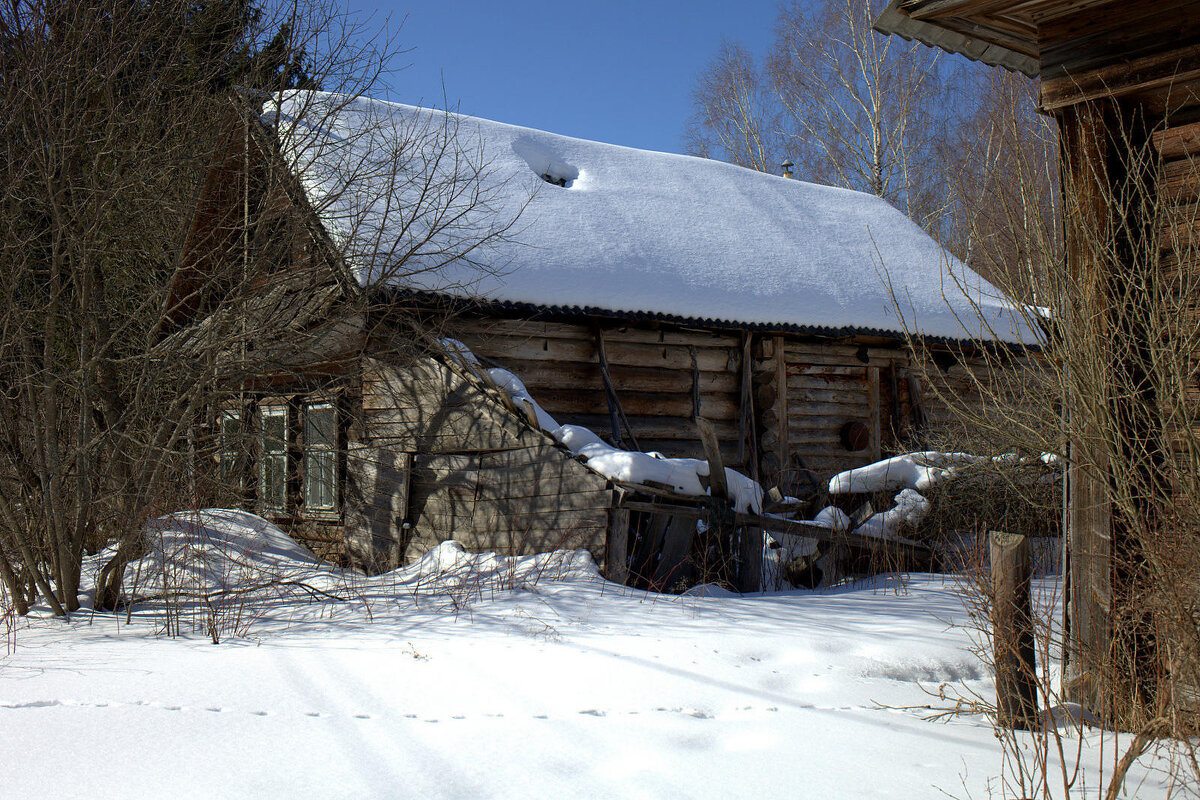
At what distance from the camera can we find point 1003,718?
3.40 meters

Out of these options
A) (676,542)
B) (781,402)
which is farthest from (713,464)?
(781,402)

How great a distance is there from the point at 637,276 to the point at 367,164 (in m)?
3.30

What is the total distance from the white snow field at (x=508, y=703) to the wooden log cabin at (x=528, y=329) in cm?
167

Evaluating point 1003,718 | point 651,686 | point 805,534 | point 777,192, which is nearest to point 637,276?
point 805,534

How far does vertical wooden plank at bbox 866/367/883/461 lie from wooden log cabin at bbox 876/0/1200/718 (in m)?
7.74

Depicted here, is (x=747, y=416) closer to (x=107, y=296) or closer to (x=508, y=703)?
(x=107, y=296)

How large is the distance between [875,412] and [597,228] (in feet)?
14.1

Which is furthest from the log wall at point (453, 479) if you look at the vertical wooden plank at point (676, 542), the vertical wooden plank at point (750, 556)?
the vertical wooden plank at point (750, 556)

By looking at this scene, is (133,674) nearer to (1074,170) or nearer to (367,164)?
(1074,170)

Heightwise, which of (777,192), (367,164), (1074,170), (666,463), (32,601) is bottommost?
(32,601)

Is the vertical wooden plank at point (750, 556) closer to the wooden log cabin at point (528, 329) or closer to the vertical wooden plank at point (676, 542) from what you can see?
the wooden log cabin at point (528, 329)

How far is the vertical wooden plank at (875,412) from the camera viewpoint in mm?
11961

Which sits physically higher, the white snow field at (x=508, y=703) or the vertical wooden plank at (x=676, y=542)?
the vertical wooden plank at (x=676, y=542)

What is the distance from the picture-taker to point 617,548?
22.6ft
